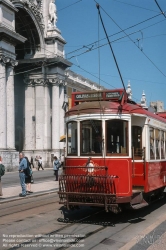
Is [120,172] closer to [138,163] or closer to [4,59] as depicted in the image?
[138,163]

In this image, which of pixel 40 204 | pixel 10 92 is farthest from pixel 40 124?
pixel 40 204

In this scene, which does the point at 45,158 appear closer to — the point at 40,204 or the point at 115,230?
the point at 40,204

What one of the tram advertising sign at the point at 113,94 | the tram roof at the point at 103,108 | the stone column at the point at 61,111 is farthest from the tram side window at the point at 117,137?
the stone column at the point at 61,111

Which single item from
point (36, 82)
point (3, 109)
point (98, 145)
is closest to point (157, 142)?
point (98, 145)

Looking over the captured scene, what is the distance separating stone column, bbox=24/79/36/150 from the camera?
41.6 m

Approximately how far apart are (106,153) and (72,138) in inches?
42.1

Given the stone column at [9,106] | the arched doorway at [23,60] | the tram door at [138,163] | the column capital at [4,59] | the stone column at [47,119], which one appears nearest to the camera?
the tram door at [138,163]

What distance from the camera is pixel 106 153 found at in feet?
30.3

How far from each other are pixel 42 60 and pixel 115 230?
3397 cm

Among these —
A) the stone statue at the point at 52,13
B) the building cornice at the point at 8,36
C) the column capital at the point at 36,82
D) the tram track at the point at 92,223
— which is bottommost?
the tram track at the point at 92,223

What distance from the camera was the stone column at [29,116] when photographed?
137 ft

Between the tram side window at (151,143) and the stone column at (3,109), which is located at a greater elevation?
the stone column at (3,109)

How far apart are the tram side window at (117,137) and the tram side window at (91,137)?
20 cm

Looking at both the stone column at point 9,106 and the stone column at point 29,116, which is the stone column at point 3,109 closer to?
the stone column at point 9,106
